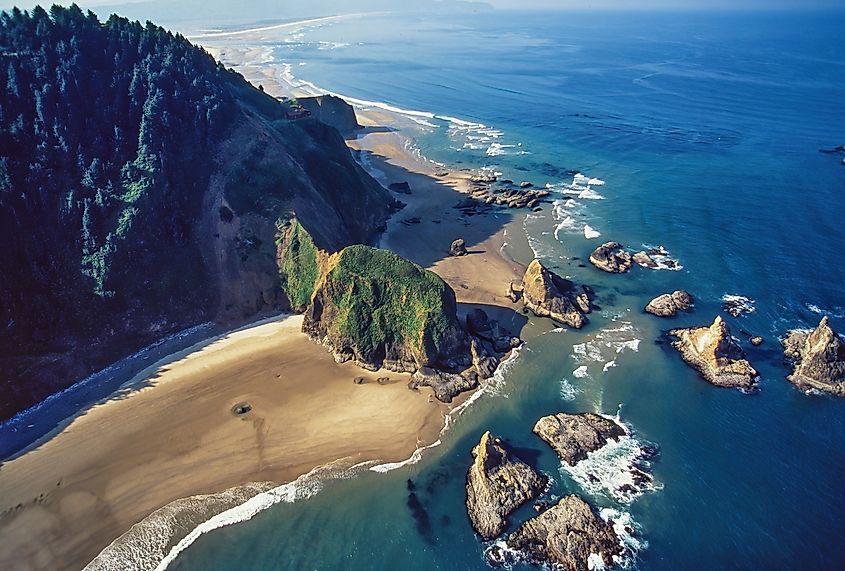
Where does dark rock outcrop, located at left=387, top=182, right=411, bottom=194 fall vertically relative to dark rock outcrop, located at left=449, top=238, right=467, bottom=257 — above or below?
above

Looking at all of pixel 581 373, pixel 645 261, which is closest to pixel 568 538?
pixel 581 373

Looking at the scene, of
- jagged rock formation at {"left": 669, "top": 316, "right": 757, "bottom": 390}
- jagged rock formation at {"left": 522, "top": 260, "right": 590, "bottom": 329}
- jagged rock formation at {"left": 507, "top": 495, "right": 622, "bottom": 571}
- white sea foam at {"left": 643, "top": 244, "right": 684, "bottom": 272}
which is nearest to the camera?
jagged rock formation at {"left": 507, "top": 495, "right": 622, "bottom": 571}

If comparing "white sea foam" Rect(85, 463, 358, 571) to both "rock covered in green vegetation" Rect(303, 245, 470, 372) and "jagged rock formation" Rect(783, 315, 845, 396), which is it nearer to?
"rock covered in green vegetation" Rect(303, 245, 470, 372)

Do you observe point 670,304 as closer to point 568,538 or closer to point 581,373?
point 581,373

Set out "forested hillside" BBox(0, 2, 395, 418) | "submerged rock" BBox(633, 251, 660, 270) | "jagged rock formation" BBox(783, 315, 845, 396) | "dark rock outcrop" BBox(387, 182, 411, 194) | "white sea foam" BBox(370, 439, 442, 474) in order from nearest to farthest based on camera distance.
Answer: "white sea foam" BBox(370, 439, 442, 474) → "jagged rock formation" BBox(783, 315, 845, 396) → "forested hillside" BBox(0, 2, 395, 418) → "submerged rock" BBox(633, 251, 660, 270) → "dark rock outcrop" BBox(387, 182, 411, 194)

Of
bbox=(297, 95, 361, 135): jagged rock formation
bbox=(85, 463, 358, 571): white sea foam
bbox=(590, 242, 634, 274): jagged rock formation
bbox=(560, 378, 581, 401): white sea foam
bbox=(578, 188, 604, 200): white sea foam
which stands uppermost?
bbox=(297, 95, 361, 135): jagged rock formation

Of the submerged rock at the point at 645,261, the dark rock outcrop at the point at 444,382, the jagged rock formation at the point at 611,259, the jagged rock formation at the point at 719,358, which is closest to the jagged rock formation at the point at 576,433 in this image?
the dark rock outcrop at the point at 444,382

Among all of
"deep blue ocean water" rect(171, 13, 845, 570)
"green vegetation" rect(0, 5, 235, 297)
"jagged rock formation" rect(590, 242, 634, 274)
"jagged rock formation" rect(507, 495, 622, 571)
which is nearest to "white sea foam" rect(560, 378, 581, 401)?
"deep blue ocean water" rect(171, 13, 845, 570)

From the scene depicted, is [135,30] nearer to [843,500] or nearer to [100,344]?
[100,344]

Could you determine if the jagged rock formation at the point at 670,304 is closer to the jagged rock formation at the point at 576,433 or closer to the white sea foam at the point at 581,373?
the white sea foam at the point at 581,373
